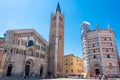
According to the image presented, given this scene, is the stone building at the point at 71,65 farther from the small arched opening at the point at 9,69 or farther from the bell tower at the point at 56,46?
the small arched opening at the point at 9,69

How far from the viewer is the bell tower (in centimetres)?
3961

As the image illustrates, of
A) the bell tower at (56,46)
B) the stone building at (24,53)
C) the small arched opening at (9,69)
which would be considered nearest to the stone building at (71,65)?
the bell tower at (56,46)

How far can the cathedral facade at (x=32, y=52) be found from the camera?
32094 mm

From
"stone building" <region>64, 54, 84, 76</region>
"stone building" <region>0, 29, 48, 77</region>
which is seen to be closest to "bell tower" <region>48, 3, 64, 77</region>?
"stone building" <region>0, 29, 48, 77</region>

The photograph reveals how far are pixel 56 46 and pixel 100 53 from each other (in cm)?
1472

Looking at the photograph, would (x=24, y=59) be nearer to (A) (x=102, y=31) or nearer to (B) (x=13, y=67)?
(B) (x=13, y=67)

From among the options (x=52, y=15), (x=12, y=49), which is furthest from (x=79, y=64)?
(x=12, y=49)

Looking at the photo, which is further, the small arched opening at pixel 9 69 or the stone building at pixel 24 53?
the stone building at pixel 24 53

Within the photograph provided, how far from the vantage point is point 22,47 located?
117 feet

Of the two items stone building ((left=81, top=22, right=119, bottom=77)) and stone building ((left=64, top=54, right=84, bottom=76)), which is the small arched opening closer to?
stone building ((left=81, top=22, right=119, bottom=77))

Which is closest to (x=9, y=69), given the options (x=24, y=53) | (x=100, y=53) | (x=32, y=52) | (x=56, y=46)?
(x=24, y=53)

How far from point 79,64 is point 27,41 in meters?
37.0

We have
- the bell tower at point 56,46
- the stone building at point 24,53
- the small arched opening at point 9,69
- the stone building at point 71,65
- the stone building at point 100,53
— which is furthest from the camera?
the stone building at point 71,65

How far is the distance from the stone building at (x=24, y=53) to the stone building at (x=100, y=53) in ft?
48.5
